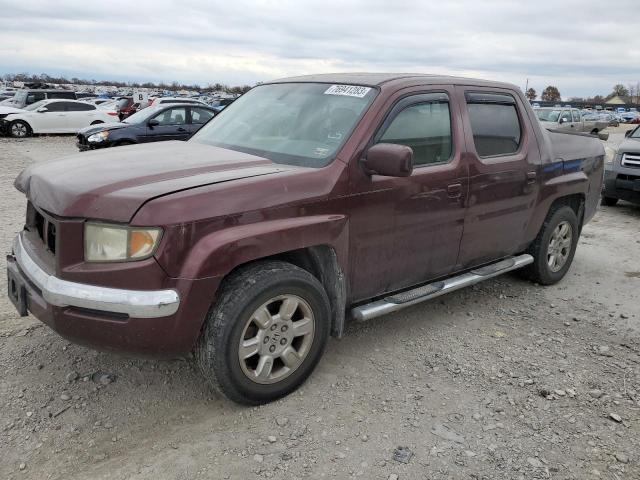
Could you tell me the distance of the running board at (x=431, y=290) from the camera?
350 centimetres

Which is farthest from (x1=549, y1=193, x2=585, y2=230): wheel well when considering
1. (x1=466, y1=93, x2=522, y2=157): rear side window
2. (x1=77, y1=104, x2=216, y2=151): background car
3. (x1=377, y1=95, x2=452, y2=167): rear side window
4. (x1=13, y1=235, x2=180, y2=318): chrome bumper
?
(x1=77, y1=104, x2=216, y2=151): background car

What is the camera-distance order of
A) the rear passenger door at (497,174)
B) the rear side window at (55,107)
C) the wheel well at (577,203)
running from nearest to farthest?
1. the rear passenger door at (497,174)
2. the wheel well at (577,203)
3. the rear side window at (55,107)

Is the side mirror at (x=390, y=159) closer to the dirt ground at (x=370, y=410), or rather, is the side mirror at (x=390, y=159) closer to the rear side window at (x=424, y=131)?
the rear side window at (x=424, y=131)

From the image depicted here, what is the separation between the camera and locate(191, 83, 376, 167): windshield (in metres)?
3.41

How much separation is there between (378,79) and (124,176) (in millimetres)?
1847

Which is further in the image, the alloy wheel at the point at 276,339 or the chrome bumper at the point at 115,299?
the alloy wheel at the point at 276,339

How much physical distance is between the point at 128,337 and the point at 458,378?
2.04 metres

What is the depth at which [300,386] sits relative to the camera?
3.29 metres

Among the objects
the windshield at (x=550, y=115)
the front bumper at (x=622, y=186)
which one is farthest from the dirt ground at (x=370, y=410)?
the windshield at (x=550, y=115)

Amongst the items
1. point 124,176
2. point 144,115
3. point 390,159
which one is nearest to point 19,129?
point 144,115

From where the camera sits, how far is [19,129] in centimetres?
1988

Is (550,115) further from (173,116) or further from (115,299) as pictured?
(115,299)

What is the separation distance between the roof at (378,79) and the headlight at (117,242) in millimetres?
1860

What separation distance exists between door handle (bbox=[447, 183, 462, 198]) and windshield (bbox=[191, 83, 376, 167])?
843mm
